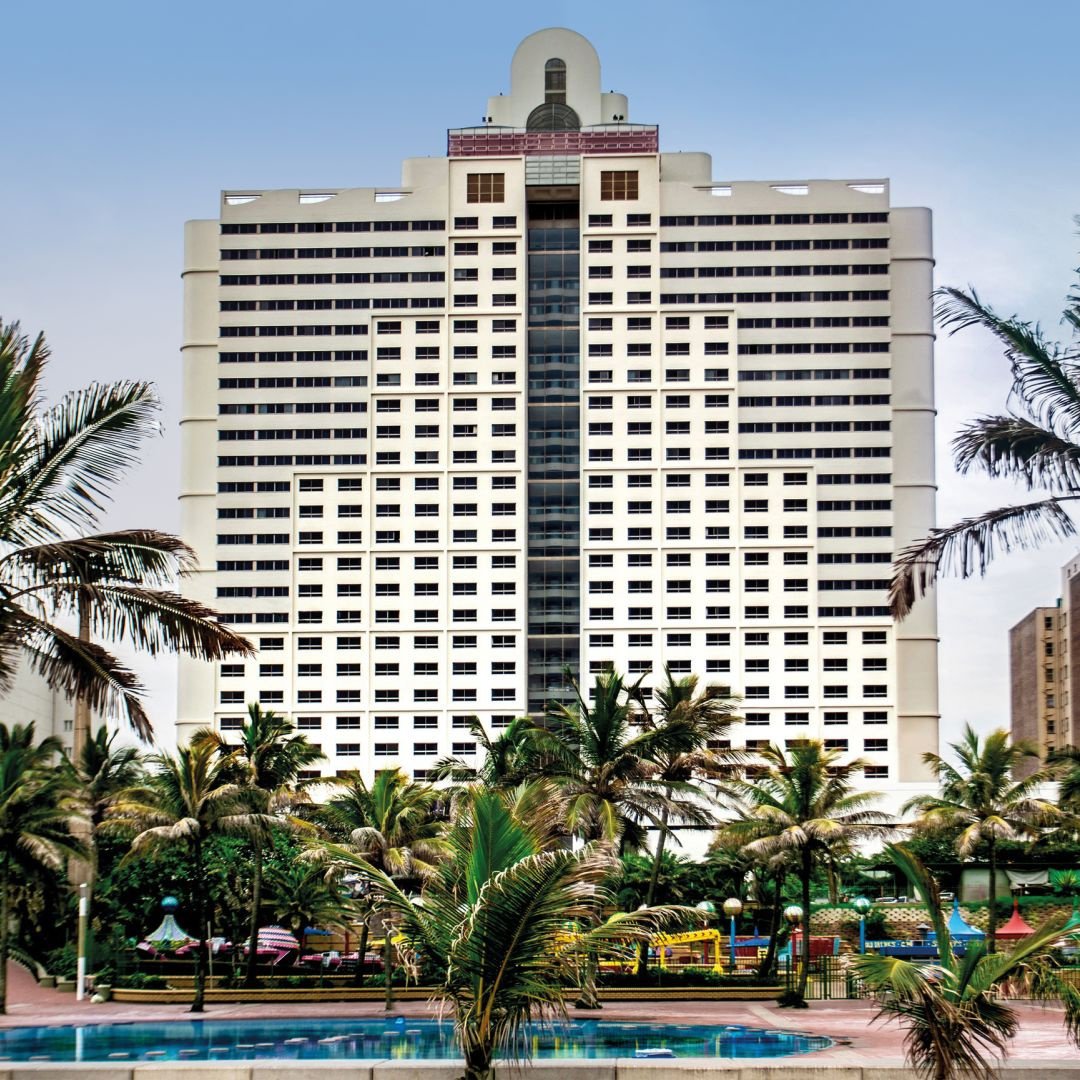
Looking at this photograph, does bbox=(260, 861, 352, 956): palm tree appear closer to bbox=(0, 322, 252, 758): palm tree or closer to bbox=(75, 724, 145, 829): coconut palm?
bbox=(75, 724, 145, 829): coconut palm

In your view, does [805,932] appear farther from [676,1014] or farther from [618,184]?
[618,184]

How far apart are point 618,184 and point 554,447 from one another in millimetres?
19084

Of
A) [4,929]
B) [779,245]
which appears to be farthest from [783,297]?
[4,929]

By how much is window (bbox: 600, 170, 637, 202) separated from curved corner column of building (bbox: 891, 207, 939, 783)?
1856cm

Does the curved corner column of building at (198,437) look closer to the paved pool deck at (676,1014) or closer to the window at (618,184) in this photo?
the window at (618,184)

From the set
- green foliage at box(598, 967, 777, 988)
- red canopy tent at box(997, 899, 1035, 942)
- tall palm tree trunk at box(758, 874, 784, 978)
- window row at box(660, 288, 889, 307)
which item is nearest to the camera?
green foliage at box(598, 967, 777, 988)

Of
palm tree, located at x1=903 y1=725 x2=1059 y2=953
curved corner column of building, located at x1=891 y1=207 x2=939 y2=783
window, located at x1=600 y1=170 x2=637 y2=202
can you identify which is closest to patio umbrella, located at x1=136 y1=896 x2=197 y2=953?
palm tree, located at x1=903 y1=725 x2=1059 y2=953

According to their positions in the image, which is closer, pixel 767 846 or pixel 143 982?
pixel 767 846

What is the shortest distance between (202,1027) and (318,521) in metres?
72.4

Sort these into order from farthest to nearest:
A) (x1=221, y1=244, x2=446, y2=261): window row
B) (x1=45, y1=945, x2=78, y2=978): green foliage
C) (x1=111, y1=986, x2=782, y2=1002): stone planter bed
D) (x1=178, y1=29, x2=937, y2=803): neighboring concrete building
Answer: (x1=221, y1=244, x2=446, y2=261): window row
(x1=178, y1=29, x2=937, y2=803): neighboring concrete building
(x1=45, y1=945, x2=78, y2=978): green foliage
(x1=111, y1=986, x2=782, y2=1002): stone planter bed

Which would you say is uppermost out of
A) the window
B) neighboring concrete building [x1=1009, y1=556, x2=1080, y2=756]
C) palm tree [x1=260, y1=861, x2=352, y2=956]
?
the window

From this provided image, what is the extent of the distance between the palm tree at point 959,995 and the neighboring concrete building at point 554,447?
290 feet

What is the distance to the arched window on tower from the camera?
122 meters

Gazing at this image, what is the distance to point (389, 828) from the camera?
4531 cm
